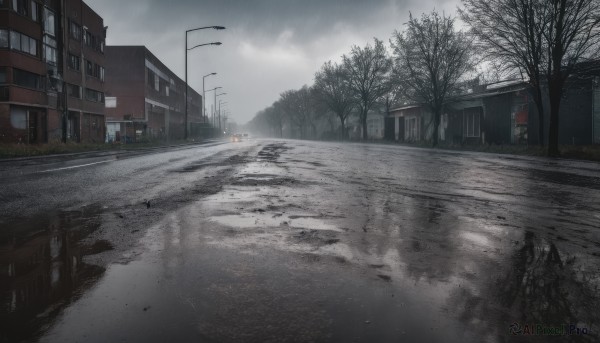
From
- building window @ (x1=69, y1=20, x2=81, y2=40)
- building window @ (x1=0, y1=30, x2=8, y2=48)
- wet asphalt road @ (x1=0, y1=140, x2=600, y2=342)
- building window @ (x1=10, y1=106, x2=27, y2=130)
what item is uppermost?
building window @ (x1=69, y1=20, x2=81, y2=40)

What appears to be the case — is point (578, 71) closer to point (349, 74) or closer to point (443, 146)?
point (443, 146)

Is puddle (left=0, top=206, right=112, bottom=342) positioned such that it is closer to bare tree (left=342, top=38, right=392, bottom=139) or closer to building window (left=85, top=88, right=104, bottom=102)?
building window (left=85, top=88, right=104, bottom=102)

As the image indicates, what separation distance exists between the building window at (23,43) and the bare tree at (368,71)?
118 ft

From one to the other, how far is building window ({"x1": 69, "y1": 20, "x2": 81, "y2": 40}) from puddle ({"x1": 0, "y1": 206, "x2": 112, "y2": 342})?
1606 inches

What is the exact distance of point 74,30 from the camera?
40.1 meters

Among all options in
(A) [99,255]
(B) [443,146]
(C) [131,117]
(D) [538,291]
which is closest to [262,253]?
(A) [99,255]

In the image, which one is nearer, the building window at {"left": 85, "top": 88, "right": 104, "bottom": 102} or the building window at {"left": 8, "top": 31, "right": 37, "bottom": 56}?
the building window at {"left": 8, "top": 31, "right": 37, "bottom": 56}

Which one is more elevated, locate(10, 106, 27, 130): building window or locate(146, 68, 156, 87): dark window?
locate(146, 68, 156, 87): dark window

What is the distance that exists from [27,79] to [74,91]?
8.91m

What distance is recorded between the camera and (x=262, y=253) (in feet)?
12.4

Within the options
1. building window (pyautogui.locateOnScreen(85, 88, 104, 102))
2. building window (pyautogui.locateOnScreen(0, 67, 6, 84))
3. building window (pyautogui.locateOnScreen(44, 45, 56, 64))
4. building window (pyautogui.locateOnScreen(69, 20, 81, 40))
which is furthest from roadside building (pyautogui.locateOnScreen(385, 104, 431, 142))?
building window (pyautogui.locateOnScreen(0, 67, 6, 84))

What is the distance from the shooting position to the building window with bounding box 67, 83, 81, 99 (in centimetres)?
3931

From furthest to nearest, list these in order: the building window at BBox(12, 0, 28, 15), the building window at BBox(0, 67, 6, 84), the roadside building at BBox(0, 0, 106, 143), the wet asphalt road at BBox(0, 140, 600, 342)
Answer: the building window at BBox(12, 0, 28, 15) → the building window at BBox(0, 67, 6, 84) → the roadside building at BBox(0, 0, 106, 143) → the wet asphalt road at BBox(0, 140, 600, 342)

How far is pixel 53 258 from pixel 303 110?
91.0 meters
